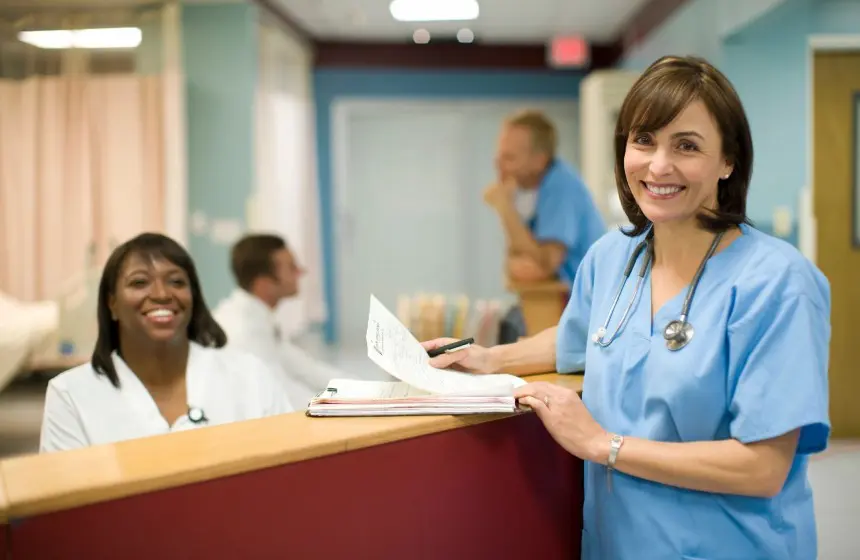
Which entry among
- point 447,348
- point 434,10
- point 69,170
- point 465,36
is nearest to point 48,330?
point 69,170

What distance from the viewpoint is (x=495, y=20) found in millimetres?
6250

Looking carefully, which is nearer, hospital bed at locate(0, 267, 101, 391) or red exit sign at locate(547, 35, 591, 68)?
hospital bed at locate(0, 267, 101, 391)

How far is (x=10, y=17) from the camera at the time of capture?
469cm

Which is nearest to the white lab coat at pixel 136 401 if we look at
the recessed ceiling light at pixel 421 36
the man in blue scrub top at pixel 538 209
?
the man in blue scrub top at pixel 538 209

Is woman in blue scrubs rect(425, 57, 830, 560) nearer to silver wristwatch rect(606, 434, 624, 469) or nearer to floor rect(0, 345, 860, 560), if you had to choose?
silver wristwatch rect(606, 434, 624, 469)

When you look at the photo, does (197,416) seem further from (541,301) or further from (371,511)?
(541,301)

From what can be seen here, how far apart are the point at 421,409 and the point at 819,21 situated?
3.51m

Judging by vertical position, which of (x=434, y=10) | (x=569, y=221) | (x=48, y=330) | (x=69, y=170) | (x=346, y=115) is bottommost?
(x=48, y=330)

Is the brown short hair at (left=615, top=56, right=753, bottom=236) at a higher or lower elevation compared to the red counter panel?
higher

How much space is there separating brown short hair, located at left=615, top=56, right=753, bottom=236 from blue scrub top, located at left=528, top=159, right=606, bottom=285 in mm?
1597

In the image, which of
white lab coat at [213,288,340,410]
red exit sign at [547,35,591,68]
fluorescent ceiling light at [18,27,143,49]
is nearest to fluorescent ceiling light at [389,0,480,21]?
red exit sign at [547,35,591,68]

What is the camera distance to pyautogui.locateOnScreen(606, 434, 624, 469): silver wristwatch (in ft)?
3.32

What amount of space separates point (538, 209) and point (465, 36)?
4.34 meters

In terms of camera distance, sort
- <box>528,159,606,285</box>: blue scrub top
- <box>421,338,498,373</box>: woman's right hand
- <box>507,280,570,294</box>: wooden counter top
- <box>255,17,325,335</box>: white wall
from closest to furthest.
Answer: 1. <box>421,338,498,373</box>: woman's right hand
2. <box>507,280,570,294</box>: wooden counter top
3. <box>528,159,606,285</box>: blue scrub top
4. <box>255,17,325,335</box>: white wall
